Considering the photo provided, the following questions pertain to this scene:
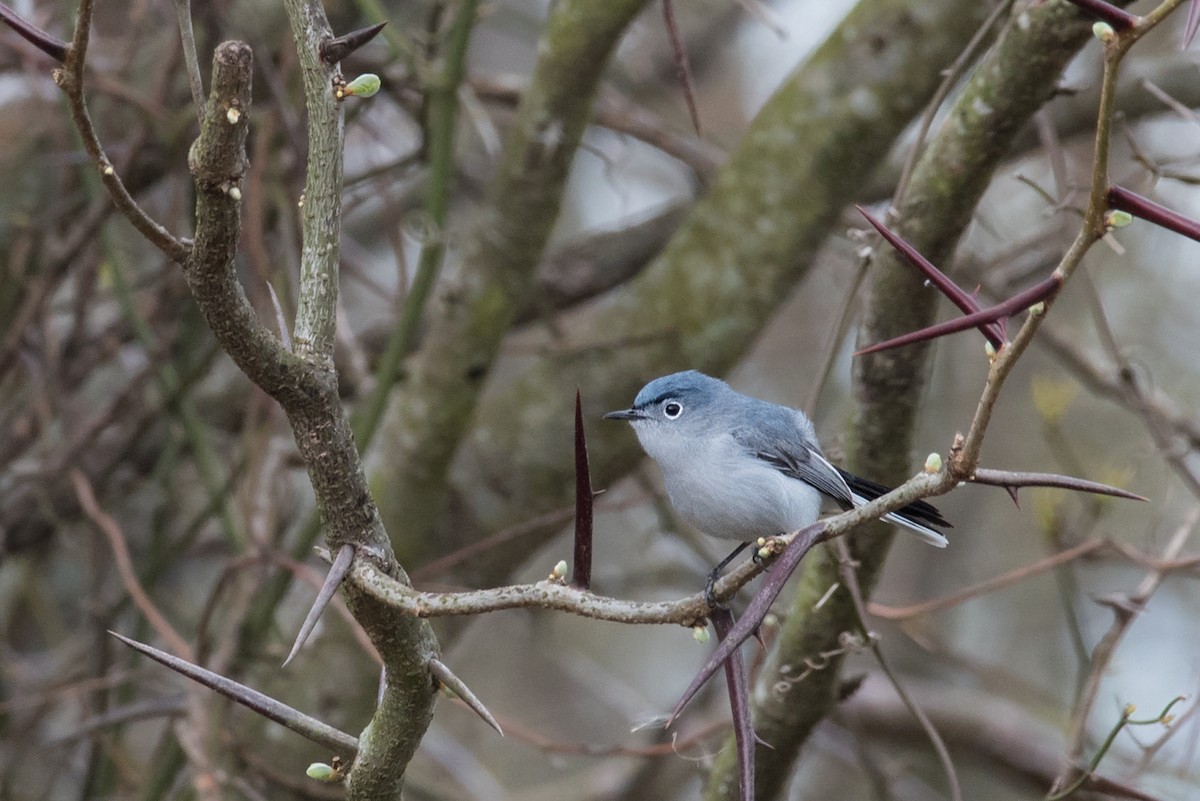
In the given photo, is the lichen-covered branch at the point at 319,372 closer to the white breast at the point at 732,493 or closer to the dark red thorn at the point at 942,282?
the dark red thorn at the point at 942,282

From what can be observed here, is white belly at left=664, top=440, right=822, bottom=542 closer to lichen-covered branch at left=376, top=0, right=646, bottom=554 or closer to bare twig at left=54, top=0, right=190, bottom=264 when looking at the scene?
lichen-covered branch at left=376, top=0, right=646, bottom=554

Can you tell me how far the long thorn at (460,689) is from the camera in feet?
4.56

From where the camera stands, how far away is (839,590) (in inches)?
107

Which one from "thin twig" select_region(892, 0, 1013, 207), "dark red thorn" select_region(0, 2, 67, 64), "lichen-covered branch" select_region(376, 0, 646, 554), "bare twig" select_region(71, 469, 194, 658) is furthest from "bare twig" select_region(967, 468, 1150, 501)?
"bare twig" select_region(71, 469, 194, 658)

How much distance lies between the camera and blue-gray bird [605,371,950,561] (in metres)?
2.82

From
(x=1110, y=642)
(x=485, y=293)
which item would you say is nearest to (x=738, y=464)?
(x=1110, y=642)

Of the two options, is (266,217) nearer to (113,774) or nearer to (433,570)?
(433,570)

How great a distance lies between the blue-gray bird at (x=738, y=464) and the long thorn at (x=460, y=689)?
1277 mm

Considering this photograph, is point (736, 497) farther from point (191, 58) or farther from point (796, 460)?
point (191, 58)

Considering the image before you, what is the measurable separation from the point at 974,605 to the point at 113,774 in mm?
7332

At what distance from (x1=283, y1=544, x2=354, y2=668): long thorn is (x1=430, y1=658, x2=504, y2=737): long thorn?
0.18 meters

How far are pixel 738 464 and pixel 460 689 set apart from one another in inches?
64.4

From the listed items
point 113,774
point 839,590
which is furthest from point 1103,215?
point 113,774

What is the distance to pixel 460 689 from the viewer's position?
143cm
